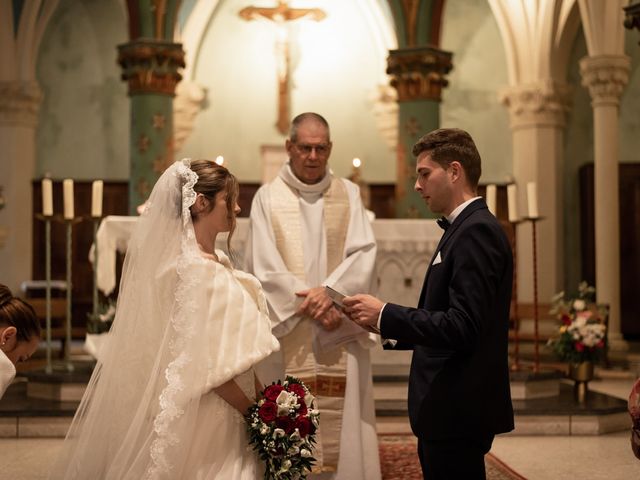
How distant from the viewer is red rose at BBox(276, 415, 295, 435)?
3.45 m

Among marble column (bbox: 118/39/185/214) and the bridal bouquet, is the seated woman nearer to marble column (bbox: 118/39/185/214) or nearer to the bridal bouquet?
the bridal bouquet

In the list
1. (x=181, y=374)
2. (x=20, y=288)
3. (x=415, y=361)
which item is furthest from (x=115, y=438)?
(x=20, y=288)

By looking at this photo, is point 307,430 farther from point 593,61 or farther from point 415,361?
point 593,61

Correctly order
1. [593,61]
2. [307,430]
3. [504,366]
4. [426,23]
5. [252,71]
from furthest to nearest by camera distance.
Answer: [252,71], [593,61], [426,23], [307,430], [504,366]

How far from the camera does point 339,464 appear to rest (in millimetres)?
5113

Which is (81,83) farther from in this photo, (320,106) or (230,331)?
(230,331)

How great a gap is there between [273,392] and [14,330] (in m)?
0.90

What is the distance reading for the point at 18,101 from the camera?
15.6 metres

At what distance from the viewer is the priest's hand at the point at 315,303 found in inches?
189

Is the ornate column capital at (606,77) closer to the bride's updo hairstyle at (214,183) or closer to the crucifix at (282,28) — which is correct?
the crucifix at (282,28)

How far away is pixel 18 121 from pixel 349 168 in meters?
5.36

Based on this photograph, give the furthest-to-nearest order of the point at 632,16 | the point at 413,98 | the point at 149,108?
the point at 149,108 → the point at 413,98 → the point at 632,16

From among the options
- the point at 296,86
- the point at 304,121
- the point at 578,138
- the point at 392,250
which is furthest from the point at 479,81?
the point at 304,121

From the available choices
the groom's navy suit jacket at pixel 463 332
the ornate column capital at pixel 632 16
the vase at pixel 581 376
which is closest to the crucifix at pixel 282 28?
the ornate column capital at pixel 632 16
